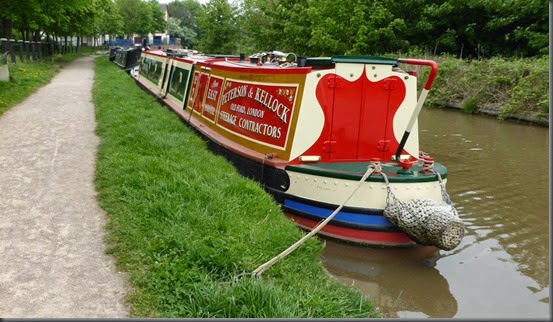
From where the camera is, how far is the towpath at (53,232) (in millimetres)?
3105

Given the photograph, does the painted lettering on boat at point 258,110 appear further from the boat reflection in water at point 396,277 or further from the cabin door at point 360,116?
the boat reflection in water at point 396,277

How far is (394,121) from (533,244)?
2.01 metres

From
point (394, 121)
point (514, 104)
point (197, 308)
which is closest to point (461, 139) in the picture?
point (514, 104)

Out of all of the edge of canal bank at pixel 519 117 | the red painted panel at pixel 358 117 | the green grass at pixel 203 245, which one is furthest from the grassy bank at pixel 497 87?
the green grass at pixel 203 245

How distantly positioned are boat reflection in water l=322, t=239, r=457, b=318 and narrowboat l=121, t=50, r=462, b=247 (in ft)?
0.54

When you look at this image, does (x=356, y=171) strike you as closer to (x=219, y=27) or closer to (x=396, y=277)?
(x=396, y=277)

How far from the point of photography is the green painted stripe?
5309mm

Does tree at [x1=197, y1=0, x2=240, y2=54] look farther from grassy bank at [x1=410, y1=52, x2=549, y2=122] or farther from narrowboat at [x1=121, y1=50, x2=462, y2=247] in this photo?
narrowboat at [x1=121, y1=50, x2=462, y2=247]

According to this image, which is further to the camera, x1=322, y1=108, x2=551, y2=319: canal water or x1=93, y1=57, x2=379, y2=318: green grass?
x1=322, y1=108, x2=551, y2=319: canal water

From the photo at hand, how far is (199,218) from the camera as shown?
4.23 metres

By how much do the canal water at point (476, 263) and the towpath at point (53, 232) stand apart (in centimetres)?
224

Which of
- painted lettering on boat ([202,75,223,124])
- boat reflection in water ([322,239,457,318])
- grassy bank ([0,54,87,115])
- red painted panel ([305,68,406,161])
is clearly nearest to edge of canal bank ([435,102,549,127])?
red painted panel ([305,68,406,161])

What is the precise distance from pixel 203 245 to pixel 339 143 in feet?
8.98

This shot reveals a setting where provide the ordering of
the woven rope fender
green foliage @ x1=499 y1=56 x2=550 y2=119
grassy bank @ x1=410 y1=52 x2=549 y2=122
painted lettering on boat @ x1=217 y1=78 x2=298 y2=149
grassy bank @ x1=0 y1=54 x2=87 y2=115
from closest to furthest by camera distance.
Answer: the woven rope fender → painted lettering on boat @ x1=217 y1=78 x2=298 y2=149 → grassy bank @ x1=0 y1=54 x2=87 y2=115 → green foliage @ x1=499 y1=56 x2=550 y2=119 → grassy bank @ x1=410 y1=52 x2=549 y2=122
